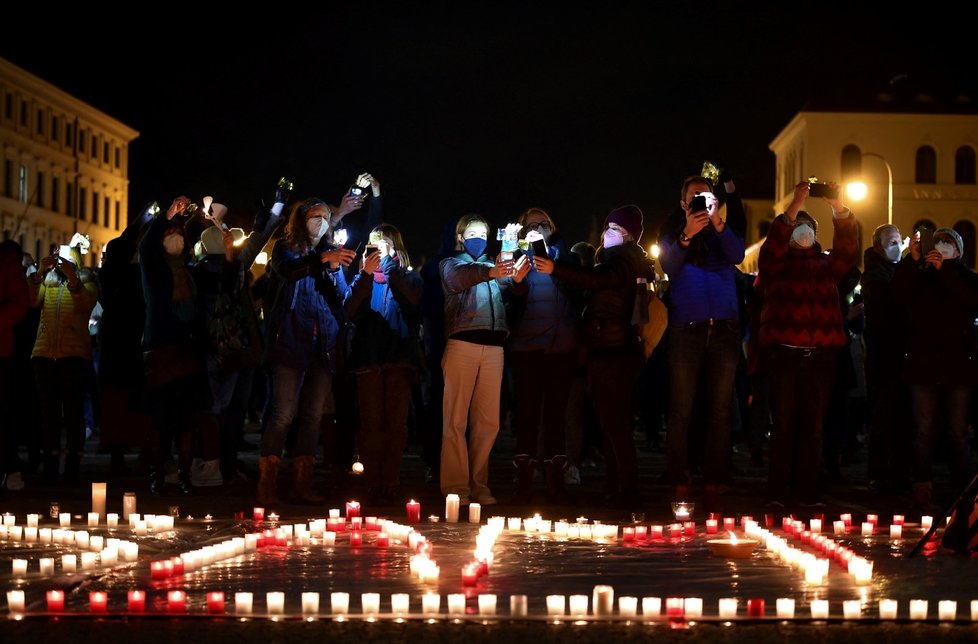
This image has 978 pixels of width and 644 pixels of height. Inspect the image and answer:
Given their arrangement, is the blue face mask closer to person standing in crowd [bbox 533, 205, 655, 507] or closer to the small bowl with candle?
person standing in crowd [bbox 533, 205, 655, 507]

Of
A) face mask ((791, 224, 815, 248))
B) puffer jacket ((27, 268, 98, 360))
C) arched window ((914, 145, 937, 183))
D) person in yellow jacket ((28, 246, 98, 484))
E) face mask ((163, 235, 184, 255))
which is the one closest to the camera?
face mask ((791, 224, 815, 248))

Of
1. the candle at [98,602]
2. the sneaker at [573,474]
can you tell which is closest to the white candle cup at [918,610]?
the candle at [98,602]

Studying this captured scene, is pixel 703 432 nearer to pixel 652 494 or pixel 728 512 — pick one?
pixel 652 494

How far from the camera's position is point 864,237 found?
90.5 m

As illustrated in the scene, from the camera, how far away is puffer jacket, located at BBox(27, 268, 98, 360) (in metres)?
13.2

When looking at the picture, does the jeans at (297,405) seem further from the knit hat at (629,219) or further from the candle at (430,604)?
the candle at (430,604)

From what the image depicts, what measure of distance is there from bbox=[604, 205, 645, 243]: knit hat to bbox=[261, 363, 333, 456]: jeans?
2434mm

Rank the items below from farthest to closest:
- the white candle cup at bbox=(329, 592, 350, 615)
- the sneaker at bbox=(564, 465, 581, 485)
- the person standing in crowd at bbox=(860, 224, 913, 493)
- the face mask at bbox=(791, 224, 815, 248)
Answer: the sneaker at bbox=(564, 465, 581, 485), the person standing in crowd at bbox=(860, 224, 913, 493), the face mask at bbox=(791, 224, 815, 248), the white candle cup at bbox=(329, 592, 350, 615)

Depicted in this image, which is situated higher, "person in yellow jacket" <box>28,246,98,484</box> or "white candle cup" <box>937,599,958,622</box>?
"person in yellow jacket" <box>28,246,98,484</box>

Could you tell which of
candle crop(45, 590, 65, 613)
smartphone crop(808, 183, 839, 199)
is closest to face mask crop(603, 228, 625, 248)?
smartphone crop(808, 183, 839, 199)

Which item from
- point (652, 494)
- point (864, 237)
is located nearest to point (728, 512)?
point (652, 494)

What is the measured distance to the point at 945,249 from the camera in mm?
12195

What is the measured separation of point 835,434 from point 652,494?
2.73m

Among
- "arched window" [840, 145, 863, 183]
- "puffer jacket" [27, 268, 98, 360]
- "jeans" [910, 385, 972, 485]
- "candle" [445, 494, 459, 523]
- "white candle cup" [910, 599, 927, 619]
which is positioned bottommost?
"white candle cup" [910, 599, 927, 619]
